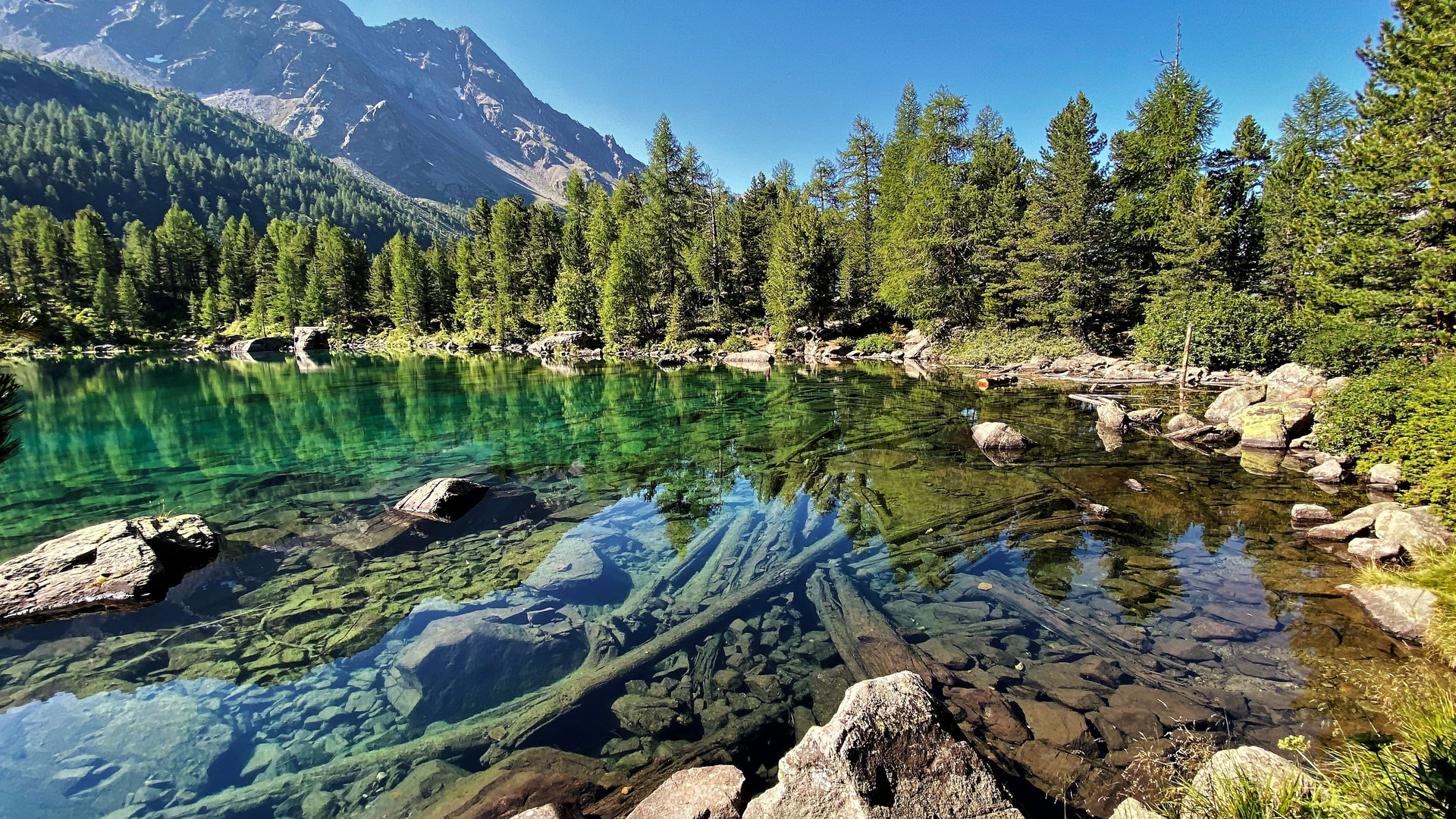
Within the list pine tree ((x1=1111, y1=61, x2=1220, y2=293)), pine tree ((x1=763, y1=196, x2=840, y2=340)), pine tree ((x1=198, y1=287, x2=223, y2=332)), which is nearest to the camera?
pine tree ((x1=1111, y1=61, x2=1220, y2=293))

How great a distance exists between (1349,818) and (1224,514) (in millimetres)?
10235

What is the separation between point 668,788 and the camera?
4711 mm

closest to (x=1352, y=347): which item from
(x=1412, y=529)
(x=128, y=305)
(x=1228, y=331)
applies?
(x=1228, y=331)

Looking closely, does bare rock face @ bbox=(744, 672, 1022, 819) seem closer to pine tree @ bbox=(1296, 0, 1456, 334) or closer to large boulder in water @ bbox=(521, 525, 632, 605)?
large boulder in water @ bbox=(521, 525, 632, 605)

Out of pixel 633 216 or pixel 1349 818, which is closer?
pixel 1349 818

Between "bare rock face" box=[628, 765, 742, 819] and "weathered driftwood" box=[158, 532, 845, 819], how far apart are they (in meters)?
2.03

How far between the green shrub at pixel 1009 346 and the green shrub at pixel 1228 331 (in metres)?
6.77

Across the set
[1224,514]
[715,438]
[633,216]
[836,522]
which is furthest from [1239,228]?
[633,216]

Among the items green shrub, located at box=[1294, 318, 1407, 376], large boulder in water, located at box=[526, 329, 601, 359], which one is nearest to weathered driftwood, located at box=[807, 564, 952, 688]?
green shrub, located at box=[1294, 318, 1407, 376]

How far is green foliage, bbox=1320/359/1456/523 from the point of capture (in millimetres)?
9078

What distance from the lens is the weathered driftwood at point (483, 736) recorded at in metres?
5.34

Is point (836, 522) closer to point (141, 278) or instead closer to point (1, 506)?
point (1, 506)

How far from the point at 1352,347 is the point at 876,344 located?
115 ft

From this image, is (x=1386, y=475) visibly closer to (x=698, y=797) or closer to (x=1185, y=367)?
(x=698, y=797)
